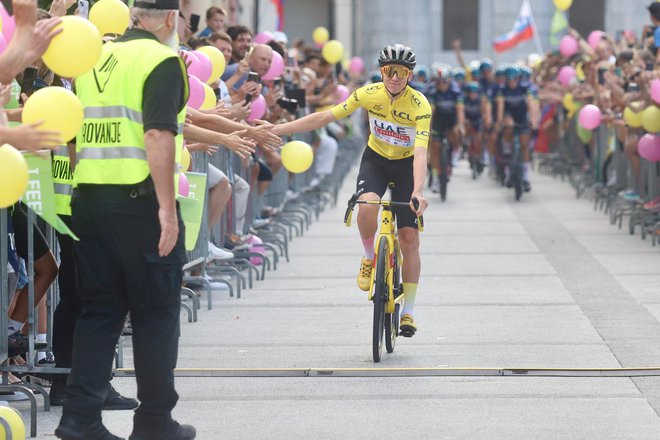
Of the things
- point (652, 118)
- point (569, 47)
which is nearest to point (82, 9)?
point (652, 118)

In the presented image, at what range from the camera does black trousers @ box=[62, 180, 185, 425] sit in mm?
6805

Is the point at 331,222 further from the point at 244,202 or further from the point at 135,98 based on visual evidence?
the point at 135,98

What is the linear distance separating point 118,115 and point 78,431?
53.4 inches

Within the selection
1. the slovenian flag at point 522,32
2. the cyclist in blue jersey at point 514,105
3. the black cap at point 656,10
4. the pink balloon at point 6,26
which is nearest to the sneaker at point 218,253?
the pink balloon at point 6,26

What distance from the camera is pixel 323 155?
23.3 m

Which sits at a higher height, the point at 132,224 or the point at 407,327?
the point at 132,224

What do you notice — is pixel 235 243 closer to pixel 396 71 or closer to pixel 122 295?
pixel 396 71

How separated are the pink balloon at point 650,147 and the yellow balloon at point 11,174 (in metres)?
11.4

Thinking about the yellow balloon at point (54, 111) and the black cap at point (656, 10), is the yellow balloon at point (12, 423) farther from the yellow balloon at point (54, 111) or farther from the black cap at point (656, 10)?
the black cap at point (656, 10)

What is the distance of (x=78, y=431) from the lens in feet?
22.4

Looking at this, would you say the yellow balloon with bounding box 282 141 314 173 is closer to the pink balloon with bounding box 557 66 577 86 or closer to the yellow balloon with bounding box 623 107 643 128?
the yellow balloon with bounding box 623 107 643 128

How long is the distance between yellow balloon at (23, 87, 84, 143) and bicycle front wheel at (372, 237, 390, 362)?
3.38 meters

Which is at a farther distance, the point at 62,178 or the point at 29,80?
the point at 29,80

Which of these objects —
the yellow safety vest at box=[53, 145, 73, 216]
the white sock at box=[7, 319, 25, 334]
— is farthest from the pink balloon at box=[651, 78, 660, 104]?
the white sock at box=[7, 319, 25, 334]
